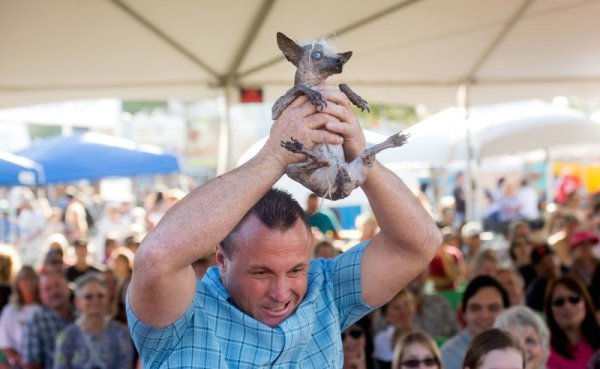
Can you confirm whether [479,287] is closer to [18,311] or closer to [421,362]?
[421,362]

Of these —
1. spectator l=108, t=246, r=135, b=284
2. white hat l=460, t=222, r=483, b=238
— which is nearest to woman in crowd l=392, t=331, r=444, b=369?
spectator l=108, t=246, r=135, b=284

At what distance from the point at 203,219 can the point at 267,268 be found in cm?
25

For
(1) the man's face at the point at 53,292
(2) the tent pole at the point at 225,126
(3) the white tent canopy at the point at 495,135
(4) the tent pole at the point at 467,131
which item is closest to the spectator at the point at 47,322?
(1) the man's face at the point at 53,292

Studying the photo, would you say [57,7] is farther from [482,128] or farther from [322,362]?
[482,128]

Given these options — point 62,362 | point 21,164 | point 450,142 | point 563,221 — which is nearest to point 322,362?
point 62,362

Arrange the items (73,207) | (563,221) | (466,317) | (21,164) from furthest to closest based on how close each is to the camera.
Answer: (73,207) → (21,164) → (563,221) → (466,317)

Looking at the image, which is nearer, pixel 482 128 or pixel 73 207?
pixel 482 128

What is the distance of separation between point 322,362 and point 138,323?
452 mm

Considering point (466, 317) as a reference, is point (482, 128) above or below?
above

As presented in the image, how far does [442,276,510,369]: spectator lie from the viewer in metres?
5.38

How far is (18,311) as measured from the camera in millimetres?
7262

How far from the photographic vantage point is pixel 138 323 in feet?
6.77

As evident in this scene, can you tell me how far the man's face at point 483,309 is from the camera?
5.59 meters

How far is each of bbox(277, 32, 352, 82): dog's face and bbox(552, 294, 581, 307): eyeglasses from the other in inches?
168
